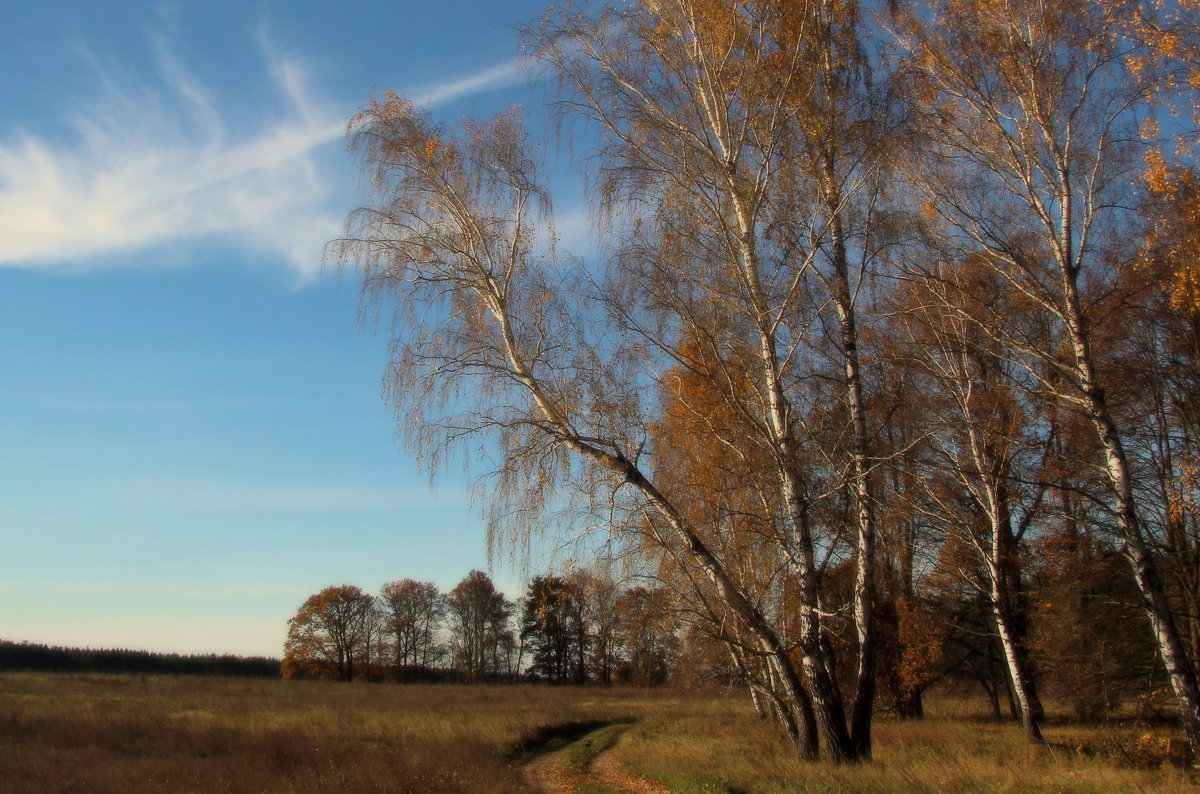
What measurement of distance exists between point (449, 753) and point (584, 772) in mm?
2646

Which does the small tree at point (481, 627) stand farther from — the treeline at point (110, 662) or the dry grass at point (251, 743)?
the dry grass at point (251, 743)

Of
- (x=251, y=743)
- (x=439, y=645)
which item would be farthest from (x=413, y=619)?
(x=251, y=743)

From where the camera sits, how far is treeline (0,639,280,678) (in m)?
52.7

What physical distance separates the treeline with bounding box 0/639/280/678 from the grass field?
2996cm

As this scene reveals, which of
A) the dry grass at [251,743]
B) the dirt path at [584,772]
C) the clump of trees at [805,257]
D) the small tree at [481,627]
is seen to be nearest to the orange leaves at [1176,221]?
the clump of trees at [805,257]

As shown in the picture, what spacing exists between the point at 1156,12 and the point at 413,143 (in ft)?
34.8

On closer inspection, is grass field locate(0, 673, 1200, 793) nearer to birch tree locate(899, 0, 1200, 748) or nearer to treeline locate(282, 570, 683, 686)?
birch tree locate(899, 0, 1200, 748)

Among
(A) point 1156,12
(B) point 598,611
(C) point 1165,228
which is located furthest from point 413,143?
(C) point 1165,228

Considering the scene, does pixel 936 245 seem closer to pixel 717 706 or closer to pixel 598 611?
pixel 598 611

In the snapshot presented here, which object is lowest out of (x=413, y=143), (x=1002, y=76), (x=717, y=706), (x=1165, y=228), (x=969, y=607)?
(x=717, y=706)

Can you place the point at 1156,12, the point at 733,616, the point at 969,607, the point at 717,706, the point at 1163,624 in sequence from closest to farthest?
1. the point at 1163,624
2. the point at 1156,12
3. the point at 733,616
4. the point at 969,607
5. the point at 717,706

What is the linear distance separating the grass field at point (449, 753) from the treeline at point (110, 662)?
30.0 meters

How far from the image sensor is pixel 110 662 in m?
58.5

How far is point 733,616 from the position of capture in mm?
13094
